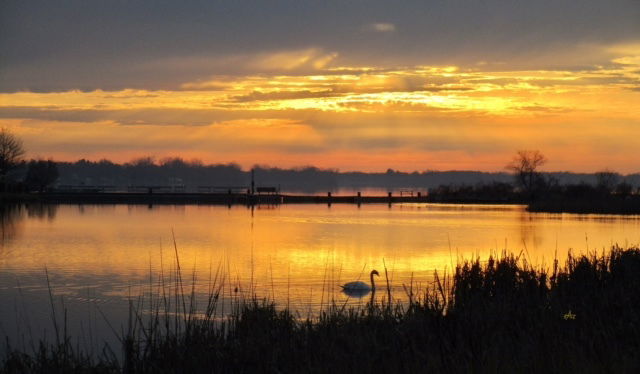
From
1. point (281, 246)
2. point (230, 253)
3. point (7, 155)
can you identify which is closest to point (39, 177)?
point (7, 155)

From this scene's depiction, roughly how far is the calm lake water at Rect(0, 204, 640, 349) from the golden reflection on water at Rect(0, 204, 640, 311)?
0.05 m

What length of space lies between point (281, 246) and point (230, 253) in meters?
3.49

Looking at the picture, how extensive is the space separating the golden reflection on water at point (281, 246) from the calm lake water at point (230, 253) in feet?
0.18

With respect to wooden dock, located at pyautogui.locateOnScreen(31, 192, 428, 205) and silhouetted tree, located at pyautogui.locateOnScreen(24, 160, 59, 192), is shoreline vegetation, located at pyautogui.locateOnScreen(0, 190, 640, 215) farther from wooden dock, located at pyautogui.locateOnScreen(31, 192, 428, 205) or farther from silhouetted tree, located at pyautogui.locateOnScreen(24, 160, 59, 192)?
silhouetted tree, located at pyautogui.locateOnScreen(24, 160, 59, 192)

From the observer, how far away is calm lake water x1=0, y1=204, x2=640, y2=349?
16.9m

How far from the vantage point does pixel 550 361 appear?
872 cm

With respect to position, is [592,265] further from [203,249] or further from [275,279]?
[203,249]

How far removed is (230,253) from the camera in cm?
2795

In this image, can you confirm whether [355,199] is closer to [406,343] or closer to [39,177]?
[39,177]

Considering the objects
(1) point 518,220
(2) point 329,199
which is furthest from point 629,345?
(2) point 329,199

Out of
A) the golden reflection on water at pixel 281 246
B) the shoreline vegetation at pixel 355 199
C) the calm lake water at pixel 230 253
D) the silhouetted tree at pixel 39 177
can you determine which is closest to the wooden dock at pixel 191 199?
the shoreline vegetation at pixel 355 199

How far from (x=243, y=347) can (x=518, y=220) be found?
4339cm

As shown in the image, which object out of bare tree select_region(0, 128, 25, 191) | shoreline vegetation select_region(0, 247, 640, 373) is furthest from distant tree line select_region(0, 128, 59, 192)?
shoreline vegetation select_region(0, 247, 640, 373)

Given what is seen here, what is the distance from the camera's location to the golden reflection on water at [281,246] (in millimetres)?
20984
